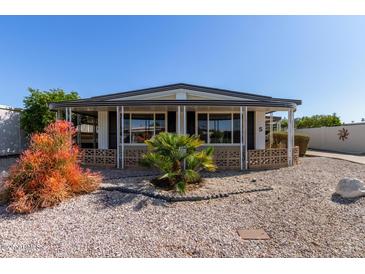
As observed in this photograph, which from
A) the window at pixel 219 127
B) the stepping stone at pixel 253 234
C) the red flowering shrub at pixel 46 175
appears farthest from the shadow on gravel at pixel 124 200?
the window at pixel 219 127

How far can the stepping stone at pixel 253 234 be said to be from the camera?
3.78 meters

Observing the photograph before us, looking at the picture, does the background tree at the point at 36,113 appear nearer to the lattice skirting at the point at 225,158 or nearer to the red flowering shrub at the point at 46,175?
the lattice skirting at the point at 225,158

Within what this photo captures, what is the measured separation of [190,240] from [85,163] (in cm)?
801

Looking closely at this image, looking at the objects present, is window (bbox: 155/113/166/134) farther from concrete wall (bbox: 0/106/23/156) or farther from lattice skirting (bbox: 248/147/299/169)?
concrete wall (bbox: 0/106/23/156)

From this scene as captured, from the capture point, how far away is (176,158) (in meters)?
6.54

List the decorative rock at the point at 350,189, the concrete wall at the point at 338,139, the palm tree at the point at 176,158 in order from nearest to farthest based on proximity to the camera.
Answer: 1. the decorative rock at the point at 350,189
2. the palm tree at the point at 176,158
3. the concrete wall at the point at 338,139

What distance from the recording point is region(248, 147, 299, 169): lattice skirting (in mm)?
9844

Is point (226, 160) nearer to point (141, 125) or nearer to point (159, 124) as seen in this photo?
point (159, 124)

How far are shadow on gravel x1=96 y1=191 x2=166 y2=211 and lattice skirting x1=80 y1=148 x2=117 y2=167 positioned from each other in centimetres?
424

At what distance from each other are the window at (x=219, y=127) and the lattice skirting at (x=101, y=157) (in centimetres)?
470

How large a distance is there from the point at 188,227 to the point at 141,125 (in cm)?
865

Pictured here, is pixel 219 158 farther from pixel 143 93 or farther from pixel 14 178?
pixel 14 178

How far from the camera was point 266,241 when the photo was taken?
12.0 ft

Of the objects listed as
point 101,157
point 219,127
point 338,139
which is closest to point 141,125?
point 101,157
